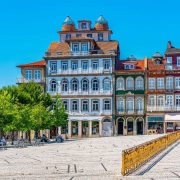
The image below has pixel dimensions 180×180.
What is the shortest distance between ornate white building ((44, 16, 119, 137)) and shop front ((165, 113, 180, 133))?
8204mm

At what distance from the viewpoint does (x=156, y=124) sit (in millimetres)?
75562

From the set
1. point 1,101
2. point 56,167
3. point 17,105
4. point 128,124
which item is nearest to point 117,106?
point 128,124

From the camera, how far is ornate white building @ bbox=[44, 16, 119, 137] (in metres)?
76.2

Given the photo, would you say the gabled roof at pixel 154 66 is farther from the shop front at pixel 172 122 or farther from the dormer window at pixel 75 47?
the dormer window at pixel 75 47

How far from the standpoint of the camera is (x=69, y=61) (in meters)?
77.2

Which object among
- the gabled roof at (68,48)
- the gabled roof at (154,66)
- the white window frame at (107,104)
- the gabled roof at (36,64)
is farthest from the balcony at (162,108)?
the gabled roof at (36,64)

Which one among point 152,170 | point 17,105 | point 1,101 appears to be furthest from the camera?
point 17,105

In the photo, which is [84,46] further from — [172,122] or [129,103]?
[172,122]

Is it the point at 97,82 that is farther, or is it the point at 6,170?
the point at 97,82

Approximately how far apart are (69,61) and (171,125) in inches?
703

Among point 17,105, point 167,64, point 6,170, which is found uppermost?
point 167,64

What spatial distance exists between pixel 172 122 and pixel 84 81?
47.1 ft

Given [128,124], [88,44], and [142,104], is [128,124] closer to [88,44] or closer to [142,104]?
[142,104]

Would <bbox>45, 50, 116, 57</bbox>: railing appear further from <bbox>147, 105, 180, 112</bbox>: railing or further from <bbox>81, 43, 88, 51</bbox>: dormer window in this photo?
<bbox>147, 105, 180, 112</bbox>: railing
